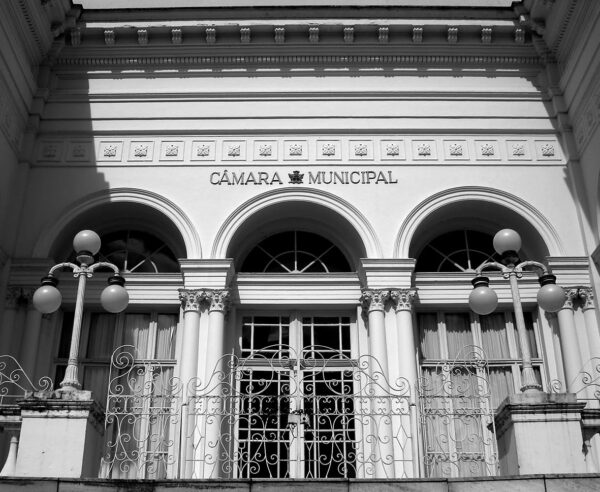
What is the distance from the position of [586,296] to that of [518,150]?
3.08m

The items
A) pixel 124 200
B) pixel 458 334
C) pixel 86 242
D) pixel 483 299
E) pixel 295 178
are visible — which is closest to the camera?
pixel 483 299

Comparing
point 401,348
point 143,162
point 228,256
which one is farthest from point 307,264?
point 143,162

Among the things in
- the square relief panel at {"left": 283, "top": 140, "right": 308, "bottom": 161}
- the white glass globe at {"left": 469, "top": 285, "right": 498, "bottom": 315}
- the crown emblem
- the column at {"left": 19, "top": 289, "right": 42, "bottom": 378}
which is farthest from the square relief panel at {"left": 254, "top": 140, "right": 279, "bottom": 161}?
the white glass globe at {"left": 469, "top": 285, "right": 498, "bottom": 315}

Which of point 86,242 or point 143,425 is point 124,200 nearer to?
point 143,425

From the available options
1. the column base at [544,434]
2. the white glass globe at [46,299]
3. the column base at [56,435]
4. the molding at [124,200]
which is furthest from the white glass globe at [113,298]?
the column base at [544,434]

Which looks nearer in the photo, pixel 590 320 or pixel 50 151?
pixel 590 320

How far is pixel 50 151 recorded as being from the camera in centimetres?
1459

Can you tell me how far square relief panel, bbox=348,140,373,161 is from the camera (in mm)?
14492

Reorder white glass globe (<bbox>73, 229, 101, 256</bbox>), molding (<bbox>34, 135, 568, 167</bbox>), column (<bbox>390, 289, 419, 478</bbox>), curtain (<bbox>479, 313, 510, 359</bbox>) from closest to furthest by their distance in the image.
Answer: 1. white glass globe (<bbox>73, 229, 101, 256</bbox>)
2. column (<bbox>390, 289, 419, 478</bbox>)
3. curtain (<bbox>479, 313, 510, 359</bbox>)
4. molding (<bbox>34, 135, 568, 167</bbox>)

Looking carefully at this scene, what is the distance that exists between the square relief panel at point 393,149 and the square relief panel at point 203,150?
127 inches

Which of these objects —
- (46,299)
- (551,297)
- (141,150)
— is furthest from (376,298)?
(46,299)

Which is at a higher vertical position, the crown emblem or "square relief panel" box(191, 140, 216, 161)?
"square relief panel" box(191, 140, 216, 161)

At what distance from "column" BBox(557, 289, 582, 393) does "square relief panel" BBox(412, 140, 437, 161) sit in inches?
139

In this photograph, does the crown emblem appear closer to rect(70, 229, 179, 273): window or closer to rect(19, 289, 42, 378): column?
rect(70, 229, 179, 273): window
